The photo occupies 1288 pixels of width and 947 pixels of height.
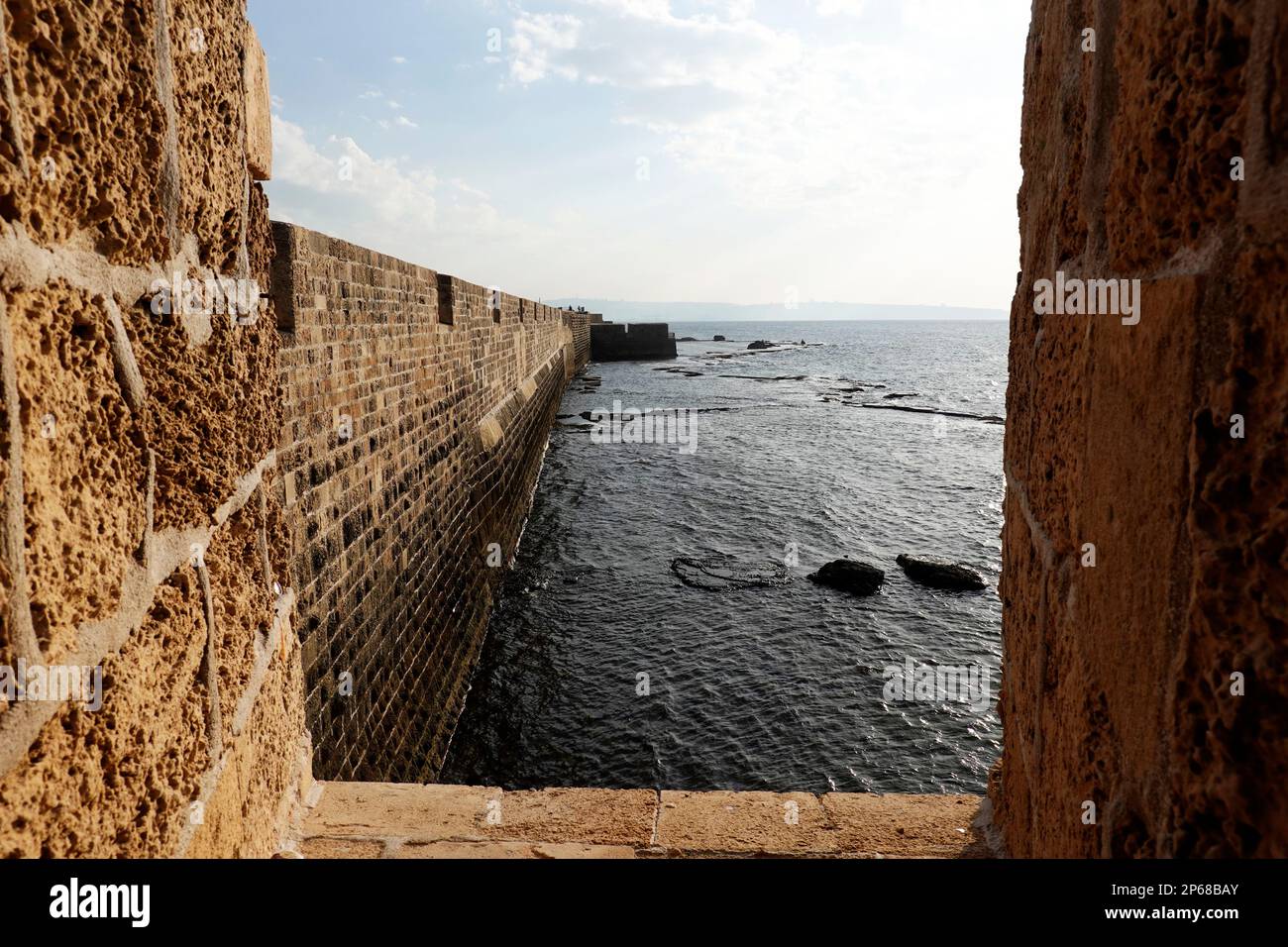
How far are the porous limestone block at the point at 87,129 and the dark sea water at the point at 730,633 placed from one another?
21.5ft

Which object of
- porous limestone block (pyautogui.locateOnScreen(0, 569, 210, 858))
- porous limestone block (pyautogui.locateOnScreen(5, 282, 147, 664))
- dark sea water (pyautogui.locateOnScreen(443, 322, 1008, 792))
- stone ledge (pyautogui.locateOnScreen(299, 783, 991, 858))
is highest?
porous limestone block (pyautogui.locateOnScreen(5, 282, 147, 664))

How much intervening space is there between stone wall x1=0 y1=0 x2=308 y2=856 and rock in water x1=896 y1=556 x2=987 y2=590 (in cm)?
1152

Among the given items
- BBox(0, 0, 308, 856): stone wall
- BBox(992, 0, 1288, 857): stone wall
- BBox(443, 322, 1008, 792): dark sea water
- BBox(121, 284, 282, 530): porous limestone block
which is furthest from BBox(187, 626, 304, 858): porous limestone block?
BBox(443, 322, 1008, 792): dark sea water

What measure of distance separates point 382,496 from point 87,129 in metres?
5.51

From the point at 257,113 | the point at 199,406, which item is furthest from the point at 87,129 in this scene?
the point at 257,113

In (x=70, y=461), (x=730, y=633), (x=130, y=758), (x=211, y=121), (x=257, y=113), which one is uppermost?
(x=257, y=113)

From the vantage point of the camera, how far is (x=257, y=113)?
7.79 ft

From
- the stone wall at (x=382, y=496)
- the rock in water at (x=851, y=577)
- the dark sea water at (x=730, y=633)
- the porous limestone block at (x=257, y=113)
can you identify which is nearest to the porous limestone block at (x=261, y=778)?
the porous limestone block at (x=257, y=113)

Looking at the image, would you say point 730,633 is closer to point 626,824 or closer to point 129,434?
point 626,824

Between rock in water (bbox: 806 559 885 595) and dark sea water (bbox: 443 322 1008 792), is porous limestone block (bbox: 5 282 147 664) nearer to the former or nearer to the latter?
dark sea water (bbox: 443 322 1008 792)

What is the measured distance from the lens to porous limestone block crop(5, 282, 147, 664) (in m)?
1.05

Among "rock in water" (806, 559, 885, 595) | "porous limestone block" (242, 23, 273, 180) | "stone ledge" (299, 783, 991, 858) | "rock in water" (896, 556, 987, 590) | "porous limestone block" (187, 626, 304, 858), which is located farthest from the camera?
"rock in water" (896, 556, 987, 590)

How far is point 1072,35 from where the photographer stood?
4.80 feet

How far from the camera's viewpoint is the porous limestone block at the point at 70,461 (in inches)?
41.3
